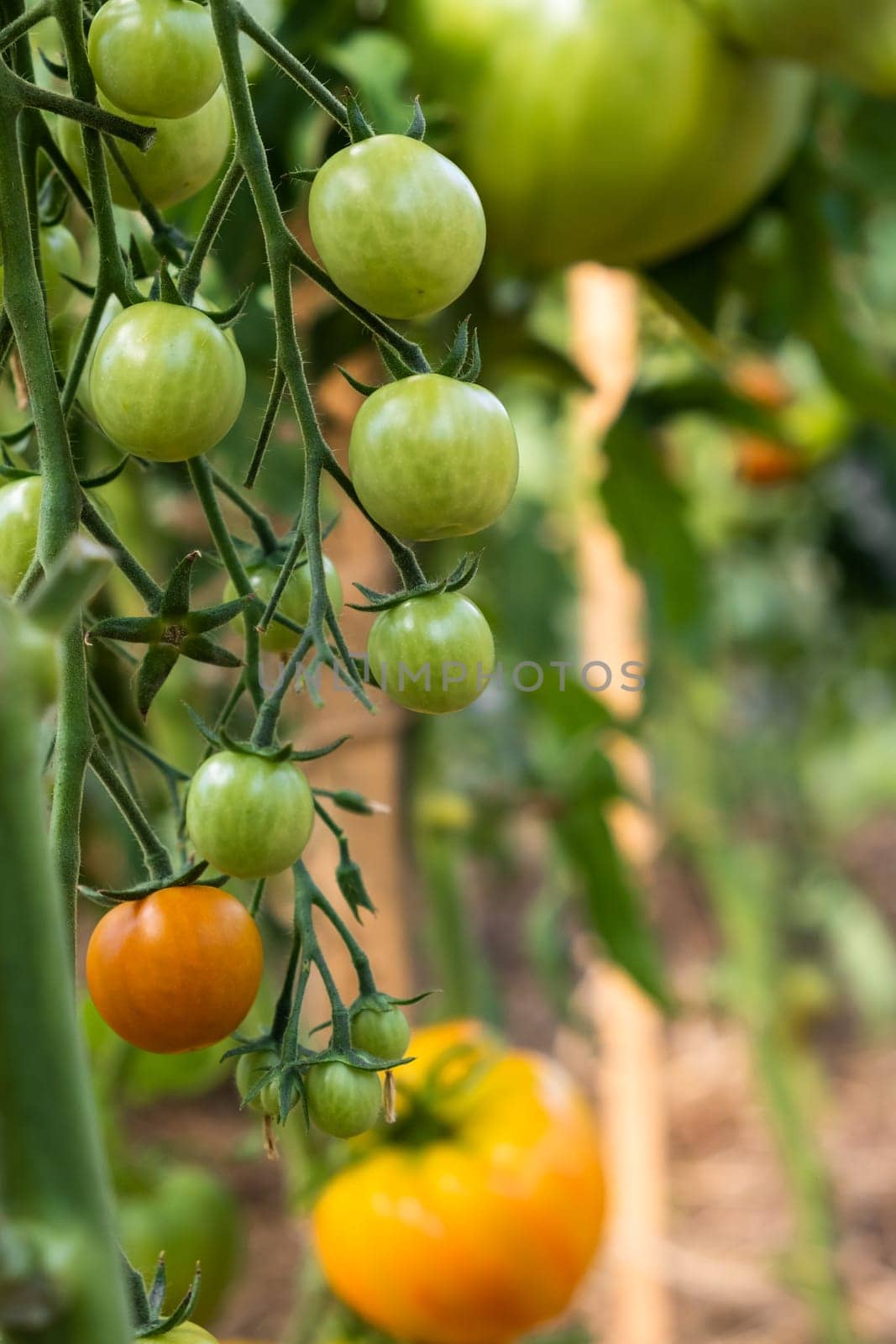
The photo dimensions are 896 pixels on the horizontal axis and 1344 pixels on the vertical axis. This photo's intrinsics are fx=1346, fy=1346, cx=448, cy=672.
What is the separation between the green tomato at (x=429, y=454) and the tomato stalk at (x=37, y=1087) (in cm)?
6

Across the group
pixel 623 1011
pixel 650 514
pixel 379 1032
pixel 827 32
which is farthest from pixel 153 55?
pixel 623 1011

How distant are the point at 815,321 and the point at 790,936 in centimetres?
155

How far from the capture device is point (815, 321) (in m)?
0.57

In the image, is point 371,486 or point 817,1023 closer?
point 371,486

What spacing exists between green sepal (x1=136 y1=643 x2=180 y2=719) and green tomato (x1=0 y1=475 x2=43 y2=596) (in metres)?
0.02

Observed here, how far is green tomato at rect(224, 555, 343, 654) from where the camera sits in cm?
20

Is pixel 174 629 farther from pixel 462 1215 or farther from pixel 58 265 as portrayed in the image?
pixel 462 1215

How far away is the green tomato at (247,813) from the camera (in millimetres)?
166

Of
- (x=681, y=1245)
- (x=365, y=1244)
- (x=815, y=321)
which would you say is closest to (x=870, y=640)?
(x=815, y=321)

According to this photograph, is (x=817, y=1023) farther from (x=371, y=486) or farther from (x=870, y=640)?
(x=371, y=486)

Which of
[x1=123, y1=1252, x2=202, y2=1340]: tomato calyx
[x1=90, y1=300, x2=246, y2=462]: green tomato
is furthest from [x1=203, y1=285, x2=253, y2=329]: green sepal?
[x1=123, y1=1252, x2=202, y2=1340]: tomato calyx

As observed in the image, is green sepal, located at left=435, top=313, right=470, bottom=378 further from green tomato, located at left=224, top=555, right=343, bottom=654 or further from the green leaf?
the green leaf

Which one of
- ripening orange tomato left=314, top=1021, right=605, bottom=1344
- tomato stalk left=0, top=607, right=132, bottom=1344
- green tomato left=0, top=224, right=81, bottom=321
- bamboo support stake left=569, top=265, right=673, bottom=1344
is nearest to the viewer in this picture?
tomato stalk left=0, top=607, right=132, bottom=1344

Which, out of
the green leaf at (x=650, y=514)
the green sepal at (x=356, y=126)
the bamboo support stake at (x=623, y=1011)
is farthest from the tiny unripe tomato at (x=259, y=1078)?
the bamboo support stake at (x=623, y=1011)
